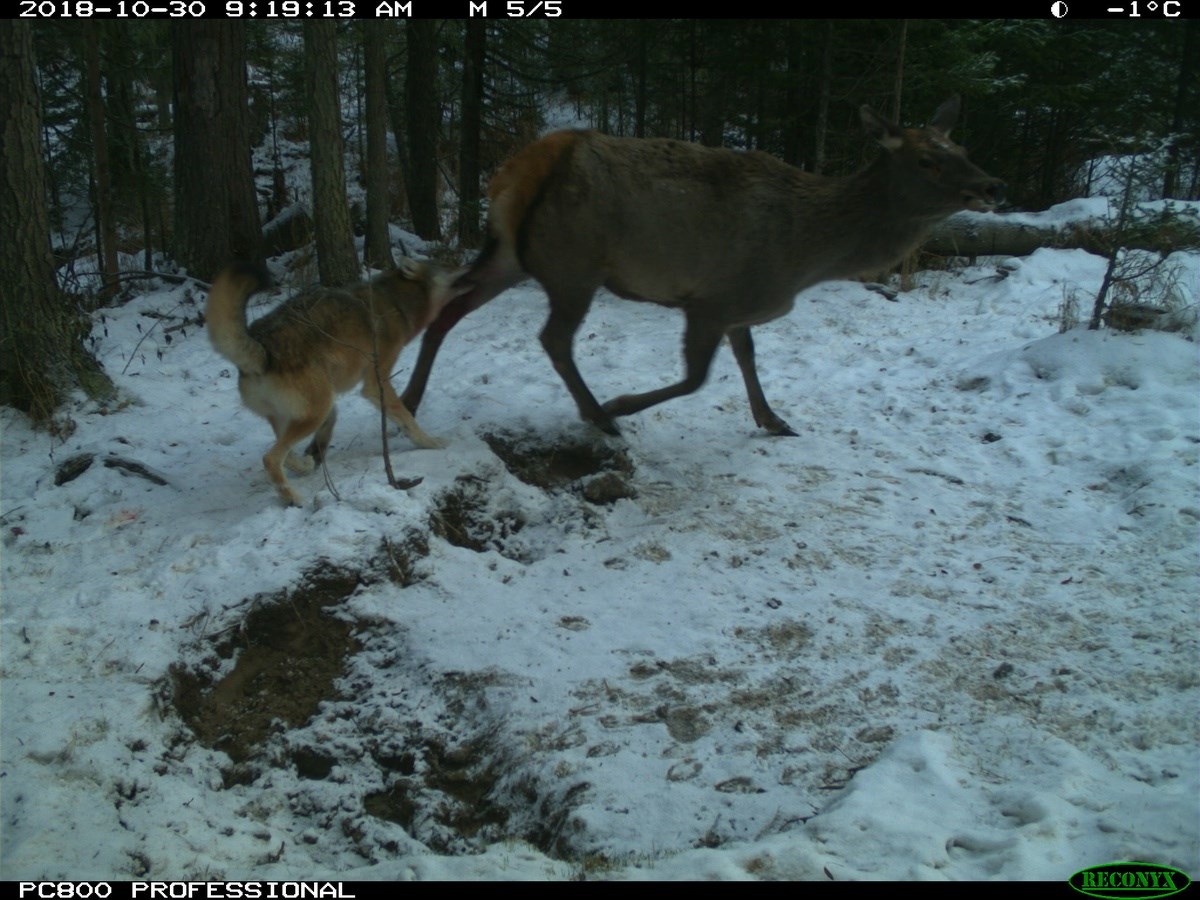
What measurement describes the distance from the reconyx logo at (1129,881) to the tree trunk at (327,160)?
325 inches

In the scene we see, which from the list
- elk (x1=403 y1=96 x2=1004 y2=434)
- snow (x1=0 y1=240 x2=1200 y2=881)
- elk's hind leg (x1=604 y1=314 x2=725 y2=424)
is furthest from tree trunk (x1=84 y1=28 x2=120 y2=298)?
elk's hind leg (x1=604 y1=314 x2=725 y2=424)

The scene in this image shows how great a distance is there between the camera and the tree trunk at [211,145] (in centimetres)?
935

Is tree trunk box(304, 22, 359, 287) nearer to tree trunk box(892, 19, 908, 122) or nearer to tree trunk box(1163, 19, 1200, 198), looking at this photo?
tree trunk box(892, 19, 908, 122)

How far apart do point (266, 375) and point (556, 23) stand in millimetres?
9379

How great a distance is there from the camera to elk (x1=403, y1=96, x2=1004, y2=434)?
20.0 feet

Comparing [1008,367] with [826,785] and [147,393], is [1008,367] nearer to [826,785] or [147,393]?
[826,785]

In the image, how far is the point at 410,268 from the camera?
5.95m

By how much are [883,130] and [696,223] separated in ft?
4.80

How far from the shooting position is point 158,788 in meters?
3.53

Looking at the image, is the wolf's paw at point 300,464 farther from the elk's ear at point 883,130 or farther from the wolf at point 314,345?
the elk's ear at point 883,130

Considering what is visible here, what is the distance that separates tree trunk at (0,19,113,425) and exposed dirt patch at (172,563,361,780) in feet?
9.43

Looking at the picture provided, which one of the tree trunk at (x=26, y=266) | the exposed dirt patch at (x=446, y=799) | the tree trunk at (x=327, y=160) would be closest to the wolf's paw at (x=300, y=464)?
the tree trunk at (x=26, y=266)

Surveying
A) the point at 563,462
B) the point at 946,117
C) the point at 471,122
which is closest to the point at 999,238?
the point at 946,117

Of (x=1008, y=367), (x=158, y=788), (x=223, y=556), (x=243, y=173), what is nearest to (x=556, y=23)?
(x=243, y=173)
